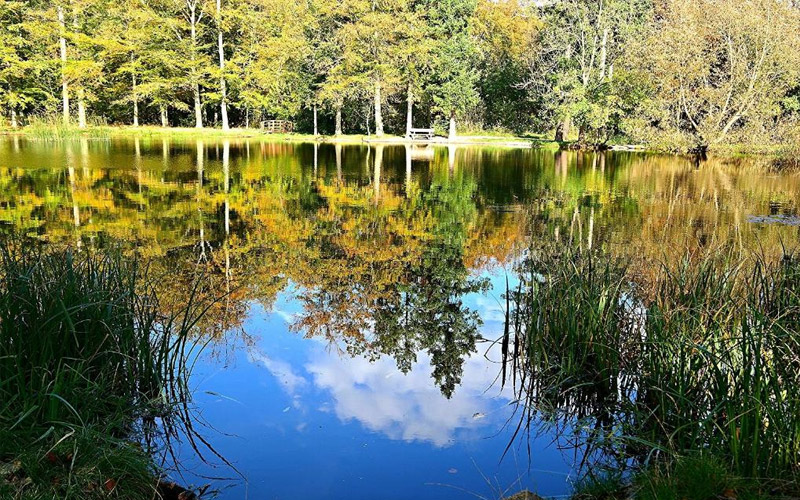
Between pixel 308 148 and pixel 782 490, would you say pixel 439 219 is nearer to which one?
pixel 782 490

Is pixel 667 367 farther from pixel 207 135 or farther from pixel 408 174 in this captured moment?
pixel 207 135

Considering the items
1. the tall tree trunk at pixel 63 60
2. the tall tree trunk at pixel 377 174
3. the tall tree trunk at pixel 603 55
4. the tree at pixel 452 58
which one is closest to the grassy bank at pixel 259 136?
the tree at pixel 452 58

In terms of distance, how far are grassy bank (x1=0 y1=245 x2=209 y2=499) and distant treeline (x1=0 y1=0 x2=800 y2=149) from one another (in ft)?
82.9

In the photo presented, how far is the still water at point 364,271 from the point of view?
4.01 m

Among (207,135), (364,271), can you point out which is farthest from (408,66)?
(364,271)

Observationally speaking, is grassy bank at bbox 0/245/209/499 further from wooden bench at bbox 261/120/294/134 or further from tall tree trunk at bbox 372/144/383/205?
wooden bench at bbox 261/120/294/134

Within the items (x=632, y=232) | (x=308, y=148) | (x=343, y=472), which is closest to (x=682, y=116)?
(x=308, y=148)

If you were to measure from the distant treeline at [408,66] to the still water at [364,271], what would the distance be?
550 cm

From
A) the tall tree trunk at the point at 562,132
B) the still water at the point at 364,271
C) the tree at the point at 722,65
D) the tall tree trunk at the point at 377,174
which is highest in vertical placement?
the tree at the point at 722,65

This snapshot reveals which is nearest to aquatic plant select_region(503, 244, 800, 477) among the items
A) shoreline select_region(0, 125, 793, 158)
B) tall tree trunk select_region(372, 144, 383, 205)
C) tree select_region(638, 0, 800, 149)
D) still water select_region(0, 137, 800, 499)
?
still water select_region(0, 137, 800, 499)

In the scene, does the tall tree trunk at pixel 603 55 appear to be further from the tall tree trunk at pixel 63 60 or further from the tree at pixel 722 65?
the tall tree trunk at pixel 63 60

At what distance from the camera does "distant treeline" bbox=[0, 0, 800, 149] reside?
82.6ft

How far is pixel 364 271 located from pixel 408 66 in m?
27.9

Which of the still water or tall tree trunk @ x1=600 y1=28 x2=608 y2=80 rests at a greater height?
tall tree trunk @ x1=600 y1=28 x2=608 y2=80
